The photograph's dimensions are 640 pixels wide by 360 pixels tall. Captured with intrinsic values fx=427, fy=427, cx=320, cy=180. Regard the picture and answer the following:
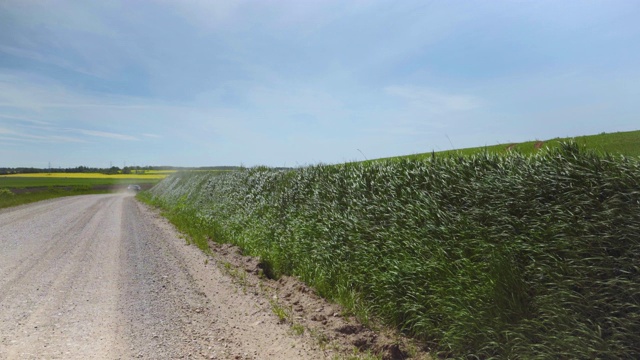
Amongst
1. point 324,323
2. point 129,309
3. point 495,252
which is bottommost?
point 324,323

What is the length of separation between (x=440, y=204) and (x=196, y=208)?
788 inches

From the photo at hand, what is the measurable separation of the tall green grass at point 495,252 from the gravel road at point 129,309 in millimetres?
1954

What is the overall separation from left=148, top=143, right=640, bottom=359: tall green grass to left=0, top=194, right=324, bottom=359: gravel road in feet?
6.41

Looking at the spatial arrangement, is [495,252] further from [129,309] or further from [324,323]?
[129,309]

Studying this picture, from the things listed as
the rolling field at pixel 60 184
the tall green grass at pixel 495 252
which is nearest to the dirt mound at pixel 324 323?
the tall green grass at pixel 495 252

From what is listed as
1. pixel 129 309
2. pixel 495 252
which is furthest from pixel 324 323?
pixel 129 309

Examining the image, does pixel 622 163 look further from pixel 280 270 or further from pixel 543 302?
pixel 280 270

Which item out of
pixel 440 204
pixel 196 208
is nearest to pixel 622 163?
pixel 440 204

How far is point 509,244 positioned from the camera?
601 cm

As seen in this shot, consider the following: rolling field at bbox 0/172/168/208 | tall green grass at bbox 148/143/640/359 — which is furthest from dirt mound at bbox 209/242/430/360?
rolling field at bbox 0/172/168/208

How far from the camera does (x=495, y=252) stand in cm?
607

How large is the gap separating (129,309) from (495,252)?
6.82 metres

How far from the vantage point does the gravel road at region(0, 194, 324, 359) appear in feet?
21.7

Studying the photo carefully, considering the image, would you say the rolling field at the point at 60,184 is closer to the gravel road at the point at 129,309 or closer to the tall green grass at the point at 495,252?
the gravel road at the point at 129,309
